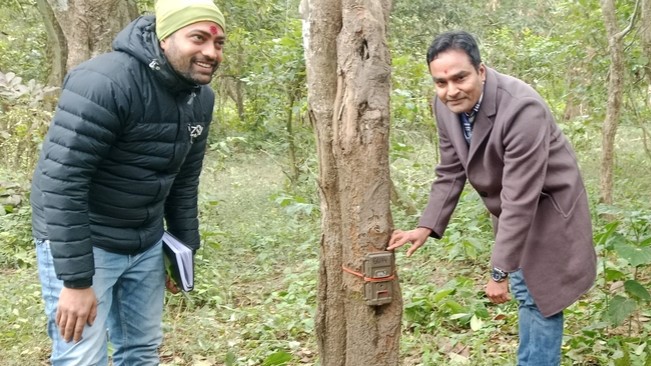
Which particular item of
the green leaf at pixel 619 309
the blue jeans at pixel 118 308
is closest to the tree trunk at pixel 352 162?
the blue jeans at pixel 118 308

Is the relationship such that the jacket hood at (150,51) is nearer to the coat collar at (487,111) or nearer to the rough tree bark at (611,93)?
the coat collar at (487,111)

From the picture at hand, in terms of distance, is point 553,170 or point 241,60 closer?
point 553,170

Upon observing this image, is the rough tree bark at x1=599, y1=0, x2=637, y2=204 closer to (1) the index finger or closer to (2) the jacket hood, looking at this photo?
(1) the index finger

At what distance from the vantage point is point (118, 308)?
3.00m

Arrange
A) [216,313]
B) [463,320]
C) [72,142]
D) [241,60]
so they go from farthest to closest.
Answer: [241,60] < [216,313] < [463,320] < [72,142]

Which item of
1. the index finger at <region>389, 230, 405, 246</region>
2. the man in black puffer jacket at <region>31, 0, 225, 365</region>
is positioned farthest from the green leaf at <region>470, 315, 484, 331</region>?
the man in black puffer jacket at <region>31, 0, 225, 365</region>

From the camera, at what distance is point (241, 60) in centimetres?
1079

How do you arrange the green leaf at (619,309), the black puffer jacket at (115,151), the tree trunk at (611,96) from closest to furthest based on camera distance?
the black puffer jacket at (115,151) < the green leaf at (619,309) < the tree trunk at (611,96)

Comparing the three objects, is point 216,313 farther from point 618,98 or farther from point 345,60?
point 618,98

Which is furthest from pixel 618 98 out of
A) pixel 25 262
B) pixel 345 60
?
pixel 25 262

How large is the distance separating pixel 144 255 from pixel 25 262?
13.0ft

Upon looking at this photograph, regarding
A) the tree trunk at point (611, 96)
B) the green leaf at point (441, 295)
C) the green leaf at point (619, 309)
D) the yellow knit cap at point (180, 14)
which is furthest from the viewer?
the tree trunk at point (611, 96)

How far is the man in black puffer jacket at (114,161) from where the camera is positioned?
241 centimetres

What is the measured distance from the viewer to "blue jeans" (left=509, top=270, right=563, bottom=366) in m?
2.94
